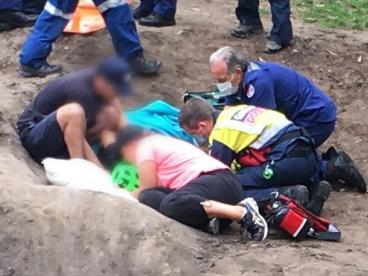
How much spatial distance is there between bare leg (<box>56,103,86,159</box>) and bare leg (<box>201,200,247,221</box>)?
1.28 meters

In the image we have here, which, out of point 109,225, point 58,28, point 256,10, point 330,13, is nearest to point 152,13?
point 256,10

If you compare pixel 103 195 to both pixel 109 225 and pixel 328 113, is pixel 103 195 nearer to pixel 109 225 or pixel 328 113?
pixel 109 225

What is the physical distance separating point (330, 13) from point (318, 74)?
1.99 meters

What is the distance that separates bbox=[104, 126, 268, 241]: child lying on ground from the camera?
6.72 meters

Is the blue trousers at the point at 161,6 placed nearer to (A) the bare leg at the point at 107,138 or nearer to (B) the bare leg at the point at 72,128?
(B) the bare leg at the point at 72,128

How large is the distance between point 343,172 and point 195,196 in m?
1.94

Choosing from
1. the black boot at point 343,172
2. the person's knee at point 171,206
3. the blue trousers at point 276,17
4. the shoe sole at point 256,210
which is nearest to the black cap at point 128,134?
the person's knee at point 171,206

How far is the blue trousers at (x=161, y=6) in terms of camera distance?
10258 millimetres

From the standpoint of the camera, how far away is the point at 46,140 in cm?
775

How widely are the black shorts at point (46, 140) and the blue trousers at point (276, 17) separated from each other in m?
2.87

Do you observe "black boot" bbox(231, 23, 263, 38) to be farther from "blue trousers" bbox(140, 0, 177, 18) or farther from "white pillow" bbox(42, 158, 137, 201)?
"white pillow" bbox(42, 158, 137, 201)

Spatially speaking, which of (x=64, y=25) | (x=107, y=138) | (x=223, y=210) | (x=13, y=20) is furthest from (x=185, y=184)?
(x=13, y=20)

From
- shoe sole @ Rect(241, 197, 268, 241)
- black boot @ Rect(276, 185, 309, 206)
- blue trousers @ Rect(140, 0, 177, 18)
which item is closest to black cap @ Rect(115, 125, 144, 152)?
shoe sole @ Rect(241, 197, 268, 241)

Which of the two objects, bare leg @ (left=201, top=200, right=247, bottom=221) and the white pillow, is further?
the white pillow
